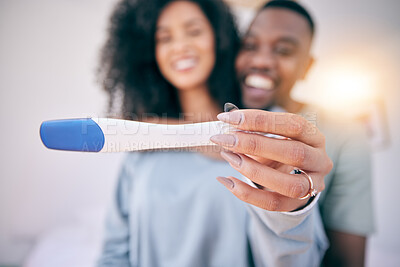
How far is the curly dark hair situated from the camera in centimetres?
50

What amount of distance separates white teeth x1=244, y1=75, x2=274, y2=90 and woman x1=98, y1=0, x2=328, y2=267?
40 mm

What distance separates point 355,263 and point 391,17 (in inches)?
29.5

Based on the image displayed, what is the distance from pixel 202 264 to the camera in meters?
0.37

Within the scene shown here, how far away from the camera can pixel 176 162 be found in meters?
0.45

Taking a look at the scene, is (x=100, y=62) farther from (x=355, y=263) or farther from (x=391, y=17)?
(x=391, y=17)

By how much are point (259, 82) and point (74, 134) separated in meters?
0.39

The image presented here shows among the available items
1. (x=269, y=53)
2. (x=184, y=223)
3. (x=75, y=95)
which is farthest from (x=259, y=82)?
(x=75, y=95)

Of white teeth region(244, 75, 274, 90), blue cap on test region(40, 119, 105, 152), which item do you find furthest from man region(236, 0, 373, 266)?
blue cap on test region(40, 119, 105, 152)

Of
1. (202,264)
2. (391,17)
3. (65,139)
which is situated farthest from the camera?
(391,17)

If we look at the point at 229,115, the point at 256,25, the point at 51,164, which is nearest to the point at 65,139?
the point at 229,115

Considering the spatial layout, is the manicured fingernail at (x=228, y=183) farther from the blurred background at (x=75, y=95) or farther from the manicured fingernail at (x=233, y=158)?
the blurred background at (x=75, y=95)

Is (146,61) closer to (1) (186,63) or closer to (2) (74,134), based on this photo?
(1) (186,63)

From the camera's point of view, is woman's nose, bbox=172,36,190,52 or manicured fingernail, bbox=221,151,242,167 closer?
manicured fingernail, bbox=221,151,242,167

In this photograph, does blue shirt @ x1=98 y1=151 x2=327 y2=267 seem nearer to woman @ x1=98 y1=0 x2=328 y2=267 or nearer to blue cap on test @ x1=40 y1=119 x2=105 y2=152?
woman @ x1=98 y1=0 x2=328 y2=267
